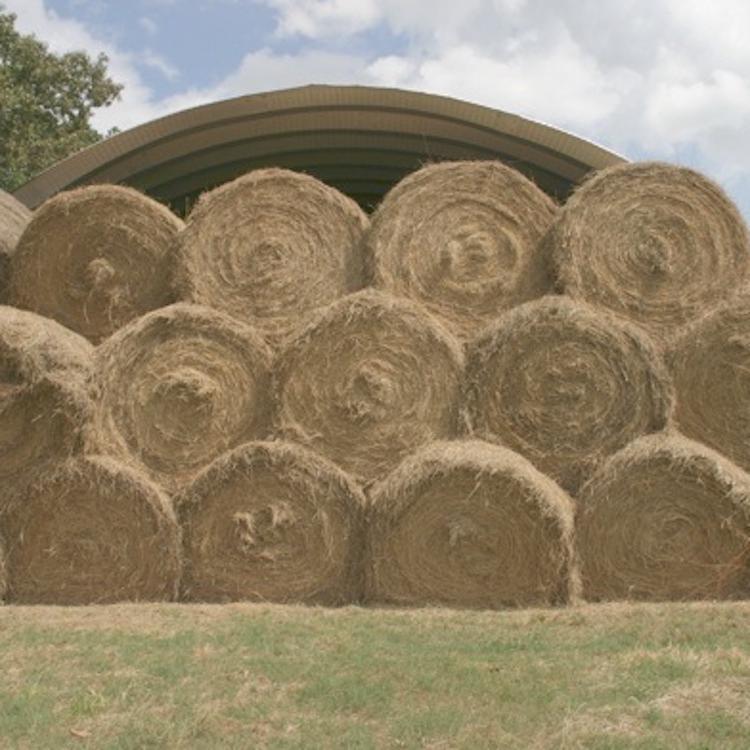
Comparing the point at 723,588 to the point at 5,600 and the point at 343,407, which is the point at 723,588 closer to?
the point at 343,407

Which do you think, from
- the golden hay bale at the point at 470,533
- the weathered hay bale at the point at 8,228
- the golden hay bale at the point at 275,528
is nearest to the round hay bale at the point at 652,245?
the golden hay bale at the point at 470,533

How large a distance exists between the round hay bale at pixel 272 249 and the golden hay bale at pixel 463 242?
0.88ft

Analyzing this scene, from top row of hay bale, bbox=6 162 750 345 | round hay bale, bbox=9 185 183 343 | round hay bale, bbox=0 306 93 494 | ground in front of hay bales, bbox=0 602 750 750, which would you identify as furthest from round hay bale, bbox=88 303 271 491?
ground in front of hay bales, bbox=0 602 750 750

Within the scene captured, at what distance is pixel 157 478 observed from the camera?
361 inches

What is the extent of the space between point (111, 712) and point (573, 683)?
2114 mm

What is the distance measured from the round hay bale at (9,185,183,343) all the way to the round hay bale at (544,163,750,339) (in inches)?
115

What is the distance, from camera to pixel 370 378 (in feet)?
29.9

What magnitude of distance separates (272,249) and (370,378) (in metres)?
1.33

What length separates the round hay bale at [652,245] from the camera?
30.7 feet

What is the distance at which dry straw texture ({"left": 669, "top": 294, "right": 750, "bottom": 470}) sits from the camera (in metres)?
8.97

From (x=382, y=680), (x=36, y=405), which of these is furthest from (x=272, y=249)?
(x=382, y=680)

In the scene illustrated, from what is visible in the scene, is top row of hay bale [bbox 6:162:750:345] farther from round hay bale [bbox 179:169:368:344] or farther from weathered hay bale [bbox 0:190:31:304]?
weathered hay bale [bbox 0:190:31:304]

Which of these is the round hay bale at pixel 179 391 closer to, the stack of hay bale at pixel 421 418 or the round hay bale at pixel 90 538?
the stack of hay bale at pixel 421 418

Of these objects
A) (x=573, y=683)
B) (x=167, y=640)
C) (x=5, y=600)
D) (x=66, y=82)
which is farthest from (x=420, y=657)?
→ (x=66, y=82)
